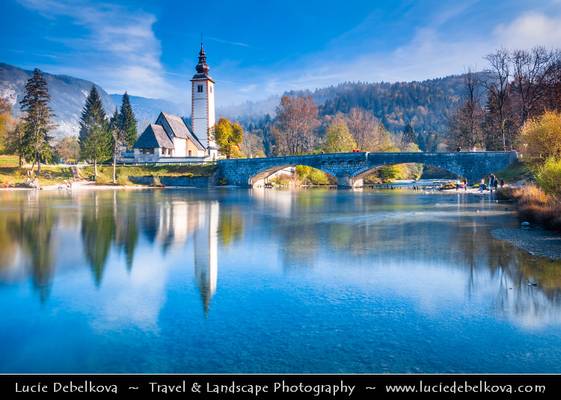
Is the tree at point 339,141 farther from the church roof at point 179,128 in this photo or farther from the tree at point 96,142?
the tree at point 96,142

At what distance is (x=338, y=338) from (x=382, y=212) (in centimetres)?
2246

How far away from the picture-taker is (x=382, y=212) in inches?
1177

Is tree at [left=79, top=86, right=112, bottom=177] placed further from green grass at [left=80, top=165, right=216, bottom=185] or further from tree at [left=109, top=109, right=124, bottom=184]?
green grass at [left=80, top=165, right=216, bottom=185]

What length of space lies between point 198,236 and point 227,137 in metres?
67.7

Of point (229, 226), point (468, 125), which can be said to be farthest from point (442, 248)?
point (468, 125)

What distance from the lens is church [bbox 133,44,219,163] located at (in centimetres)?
7969

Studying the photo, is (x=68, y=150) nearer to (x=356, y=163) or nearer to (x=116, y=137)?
(x=116, y=137)

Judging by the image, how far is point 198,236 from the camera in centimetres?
1998

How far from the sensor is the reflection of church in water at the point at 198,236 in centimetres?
1243

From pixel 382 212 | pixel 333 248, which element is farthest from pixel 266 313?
pixel 382 212
